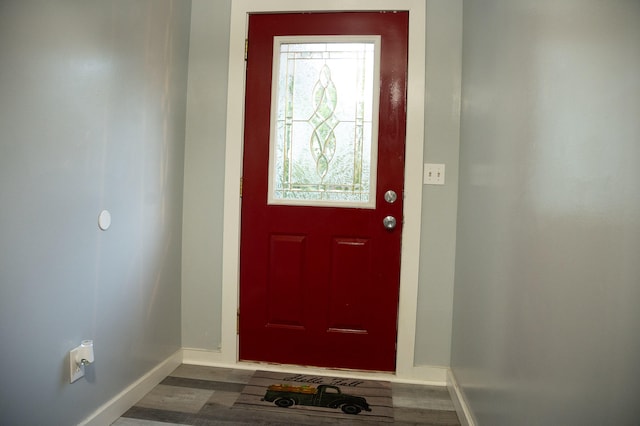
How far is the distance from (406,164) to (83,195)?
1509 mm

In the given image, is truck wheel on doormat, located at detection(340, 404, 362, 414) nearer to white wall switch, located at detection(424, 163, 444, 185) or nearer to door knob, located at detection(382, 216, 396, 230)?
door knob, located at detection(382, 216, 396, 230)

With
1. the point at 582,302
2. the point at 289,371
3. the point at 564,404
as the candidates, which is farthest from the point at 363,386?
the point at 582,302

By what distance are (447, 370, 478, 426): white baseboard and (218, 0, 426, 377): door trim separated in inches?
8.3

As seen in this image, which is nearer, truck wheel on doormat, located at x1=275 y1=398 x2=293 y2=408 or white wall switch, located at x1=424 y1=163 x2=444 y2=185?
truck wheel on doormat, located at x1=275 y1=398 x2=293 y2=408

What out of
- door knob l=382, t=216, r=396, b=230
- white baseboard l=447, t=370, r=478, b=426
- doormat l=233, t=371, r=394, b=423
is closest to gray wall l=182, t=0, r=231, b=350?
doormat l=233, t=371, r=394, b=423

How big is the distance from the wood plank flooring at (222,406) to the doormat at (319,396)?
38 millimetres

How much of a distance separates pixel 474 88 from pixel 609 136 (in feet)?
3.74

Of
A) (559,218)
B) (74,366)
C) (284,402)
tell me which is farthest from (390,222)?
(74,366)

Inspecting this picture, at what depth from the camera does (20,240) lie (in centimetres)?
116

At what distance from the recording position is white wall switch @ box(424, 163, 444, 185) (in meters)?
2.05

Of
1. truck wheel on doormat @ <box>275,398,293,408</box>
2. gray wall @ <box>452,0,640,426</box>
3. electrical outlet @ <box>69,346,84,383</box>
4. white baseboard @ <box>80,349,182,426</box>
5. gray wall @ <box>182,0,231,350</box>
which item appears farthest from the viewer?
gray wall @ <box>182,0,231,350</box>

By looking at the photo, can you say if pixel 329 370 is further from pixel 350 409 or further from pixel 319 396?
pixel 350 409

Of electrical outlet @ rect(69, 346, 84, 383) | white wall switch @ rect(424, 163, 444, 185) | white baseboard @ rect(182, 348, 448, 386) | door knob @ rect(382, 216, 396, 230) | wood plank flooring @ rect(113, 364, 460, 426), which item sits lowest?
wood plank flooring @ rect(113, 364, 460, 426)

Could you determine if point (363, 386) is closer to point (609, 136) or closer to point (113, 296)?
point (113, 296)
